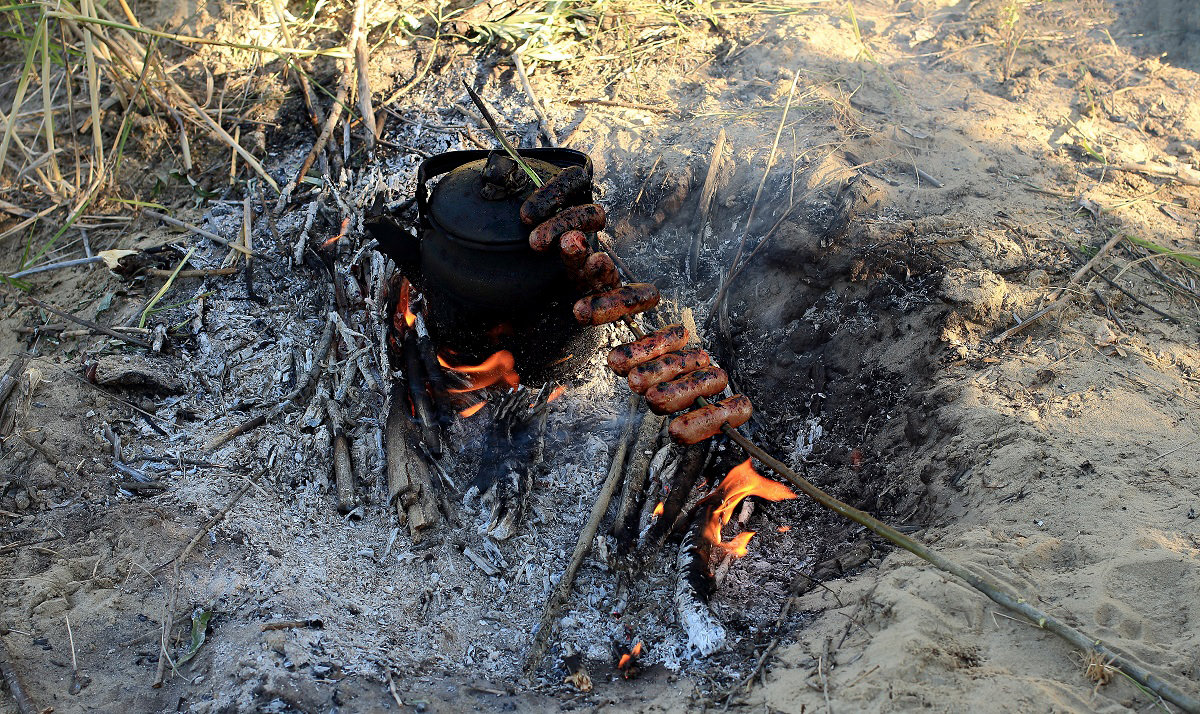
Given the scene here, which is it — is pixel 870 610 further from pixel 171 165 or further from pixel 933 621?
pixel 171 165

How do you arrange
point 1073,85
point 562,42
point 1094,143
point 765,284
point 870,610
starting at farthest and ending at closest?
point 562,42 → point 1073,85 → point 1094,143 → point 765,284 → point 870,610

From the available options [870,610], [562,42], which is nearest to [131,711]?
[870,610]

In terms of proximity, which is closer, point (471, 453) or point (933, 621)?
point (933, 621)

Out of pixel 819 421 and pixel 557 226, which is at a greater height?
pixel 557 226

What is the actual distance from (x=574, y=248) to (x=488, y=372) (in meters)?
1.08

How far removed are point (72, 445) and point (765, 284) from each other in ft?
11.9

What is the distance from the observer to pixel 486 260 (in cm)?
324

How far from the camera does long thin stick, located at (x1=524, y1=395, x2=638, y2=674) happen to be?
2.91 metres

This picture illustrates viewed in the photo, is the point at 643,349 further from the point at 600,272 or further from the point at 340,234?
the point at 340,234

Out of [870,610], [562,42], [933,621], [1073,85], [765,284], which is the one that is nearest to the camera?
[933,621]

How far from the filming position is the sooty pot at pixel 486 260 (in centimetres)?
320

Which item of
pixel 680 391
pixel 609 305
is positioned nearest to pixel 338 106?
pixel 609 305

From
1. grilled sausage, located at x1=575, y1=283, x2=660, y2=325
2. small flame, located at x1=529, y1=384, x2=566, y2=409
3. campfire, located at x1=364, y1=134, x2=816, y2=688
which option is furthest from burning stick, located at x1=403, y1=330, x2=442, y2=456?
grilled sausage, located at x1=575, y1=283, x2=660, y2=325

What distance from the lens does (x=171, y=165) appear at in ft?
16.9
